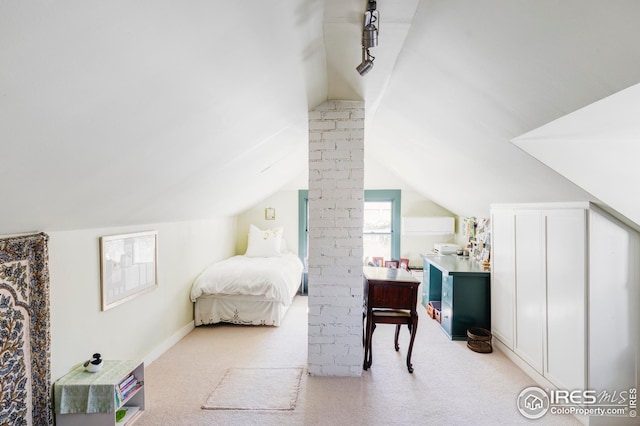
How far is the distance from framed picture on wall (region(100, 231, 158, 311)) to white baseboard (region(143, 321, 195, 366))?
61cm

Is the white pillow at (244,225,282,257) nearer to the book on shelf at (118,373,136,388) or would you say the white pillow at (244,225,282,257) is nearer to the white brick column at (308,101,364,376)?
the white brick column at (308,101,364,376)

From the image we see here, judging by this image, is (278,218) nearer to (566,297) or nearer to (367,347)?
(367,347)

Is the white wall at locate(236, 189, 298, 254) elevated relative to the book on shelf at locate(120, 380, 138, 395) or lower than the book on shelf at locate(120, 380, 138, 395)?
elevated

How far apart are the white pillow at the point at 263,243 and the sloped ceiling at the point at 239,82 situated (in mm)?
2429

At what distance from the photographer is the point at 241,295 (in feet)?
12.7

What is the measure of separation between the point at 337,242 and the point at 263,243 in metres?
2.60

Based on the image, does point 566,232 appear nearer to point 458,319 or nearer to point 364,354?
point 458,319

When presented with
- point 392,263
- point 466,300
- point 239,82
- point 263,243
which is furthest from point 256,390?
point 392,263

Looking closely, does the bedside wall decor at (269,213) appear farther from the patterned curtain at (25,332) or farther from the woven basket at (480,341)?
the patterned curtain at (25,332)

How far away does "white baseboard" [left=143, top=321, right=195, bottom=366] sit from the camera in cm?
299

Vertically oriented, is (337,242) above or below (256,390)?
above

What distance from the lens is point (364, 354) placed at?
2.92 m

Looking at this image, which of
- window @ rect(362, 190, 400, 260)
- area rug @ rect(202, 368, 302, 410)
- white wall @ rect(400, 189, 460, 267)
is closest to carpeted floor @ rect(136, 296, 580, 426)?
area rug @ rect(202, 368, 302, 410)

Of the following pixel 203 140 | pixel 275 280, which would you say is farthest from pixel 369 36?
pixel 275 280
